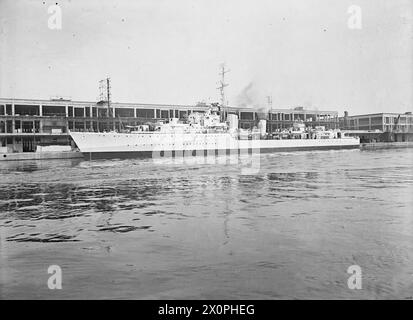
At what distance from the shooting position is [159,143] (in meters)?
53.7

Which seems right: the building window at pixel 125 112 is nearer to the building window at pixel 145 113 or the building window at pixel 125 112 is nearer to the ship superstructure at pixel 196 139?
the building window at pixel 145 113

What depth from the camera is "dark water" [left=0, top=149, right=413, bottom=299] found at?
17.9 feet

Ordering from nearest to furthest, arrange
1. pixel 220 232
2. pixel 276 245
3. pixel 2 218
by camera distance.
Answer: pixel 276 245 < pixel 220 232 < pixel 2 218

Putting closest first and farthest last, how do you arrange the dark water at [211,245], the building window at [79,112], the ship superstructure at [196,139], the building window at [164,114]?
the dark water at [211,245], the ship superstructure at [196,139], the building window at [79,112], the building window at [164,114]

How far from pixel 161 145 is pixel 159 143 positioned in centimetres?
47

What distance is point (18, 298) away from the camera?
16.9 ft

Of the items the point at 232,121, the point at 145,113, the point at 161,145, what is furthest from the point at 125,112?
the point at 161,145

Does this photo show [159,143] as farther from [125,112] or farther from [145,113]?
[145,113]

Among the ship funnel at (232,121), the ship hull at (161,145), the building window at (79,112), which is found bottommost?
the ship hull at (161,145)

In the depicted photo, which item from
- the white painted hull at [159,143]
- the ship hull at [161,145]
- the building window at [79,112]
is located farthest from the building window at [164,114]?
the ship hull at [161,145]

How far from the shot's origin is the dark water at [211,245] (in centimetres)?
544
